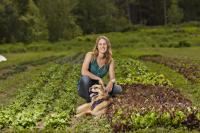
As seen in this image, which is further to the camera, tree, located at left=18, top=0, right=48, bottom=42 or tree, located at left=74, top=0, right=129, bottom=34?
tree, located at left=74, top=0, right=129, bottom=34

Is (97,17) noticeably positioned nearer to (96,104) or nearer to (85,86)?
(85,86)

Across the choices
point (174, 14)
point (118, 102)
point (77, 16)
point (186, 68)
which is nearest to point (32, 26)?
point (77, 16)

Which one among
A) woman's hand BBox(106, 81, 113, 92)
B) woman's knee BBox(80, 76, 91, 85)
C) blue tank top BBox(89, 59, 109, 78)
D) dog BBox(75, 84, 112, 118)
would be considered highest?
blue tank top BBox(89, 59, 109, 78)

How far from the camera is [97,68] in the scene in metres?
15.8

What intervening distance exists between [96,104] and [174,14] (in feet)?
230

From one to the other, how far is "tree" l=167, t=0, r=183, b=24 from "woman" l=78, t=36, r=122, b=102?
224 feet

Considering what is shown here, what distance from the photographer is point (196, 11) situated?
293 ft

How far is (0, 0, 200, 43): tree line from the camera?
6769cm

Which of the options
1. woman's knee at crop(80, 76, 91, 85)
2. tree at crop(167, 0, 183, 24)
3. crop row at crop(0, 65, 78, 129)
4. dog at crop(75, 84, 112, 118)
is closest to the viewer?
crop row at crop(0, 65, 78, 129)

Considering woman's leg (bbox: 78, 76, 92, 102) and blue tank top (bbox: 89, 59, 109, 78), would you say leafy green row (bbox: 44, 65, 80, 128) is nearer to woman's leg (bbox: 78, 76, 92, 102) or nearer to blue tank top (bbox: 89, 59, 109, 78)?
woman's leg (bbox: 78, 76, 92, 102)

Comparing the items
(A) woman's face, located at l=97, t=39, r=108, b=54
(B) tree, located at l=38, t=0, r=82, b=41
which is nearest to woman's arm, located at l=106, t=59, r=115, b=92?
(A) woman's face, located at l=97, t=39, r=108, b=54

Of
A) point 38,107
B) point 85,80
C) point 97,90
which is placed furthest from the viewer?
point 38,107

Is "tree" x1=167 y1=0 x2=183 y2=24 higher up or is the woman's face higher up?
the woman's face

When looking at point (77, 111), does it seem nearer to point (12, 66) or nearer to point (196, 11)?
point (12, 66)
